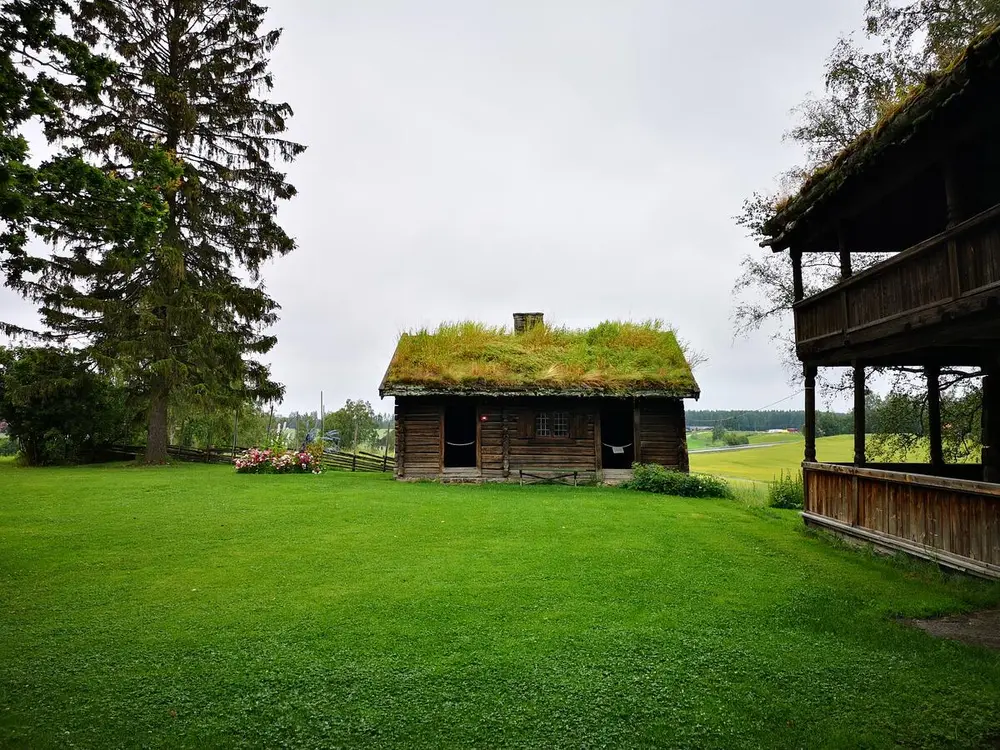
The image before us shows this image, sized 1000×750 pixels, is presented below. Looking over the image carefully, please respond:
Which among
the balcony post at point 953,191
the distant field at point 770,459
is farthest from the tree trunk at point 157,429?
the distant field at point 770,459

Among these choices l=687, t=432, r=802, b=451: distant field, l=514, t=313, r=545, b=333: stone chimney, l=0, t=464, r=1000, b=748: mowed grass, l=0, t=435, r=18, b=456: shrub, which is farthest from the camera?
l=687, t=432, r=802, b=451: distant field

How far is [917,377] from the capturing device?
19625 millimetres

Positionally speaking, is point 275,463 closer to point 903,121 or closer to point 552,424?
point 552,424

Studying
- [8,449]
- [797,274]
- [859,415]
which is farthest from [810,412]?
[8,449]

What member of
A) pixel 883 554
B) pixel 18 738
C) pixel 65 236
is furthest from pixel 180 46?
pixel 883 554

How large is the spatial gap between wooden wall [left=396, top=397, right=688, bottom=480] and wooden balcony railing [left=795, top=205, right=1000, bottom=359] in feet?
31.8

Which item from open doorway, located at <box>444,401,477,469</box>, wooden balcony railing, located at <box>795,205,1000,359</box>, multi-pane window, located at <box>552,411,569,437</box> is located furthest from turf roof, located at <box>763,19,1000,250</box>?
open doorway, located at <box>444,401,477,469</box>

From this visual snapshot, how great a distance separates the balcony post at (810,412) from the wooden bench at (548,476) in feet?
30.1

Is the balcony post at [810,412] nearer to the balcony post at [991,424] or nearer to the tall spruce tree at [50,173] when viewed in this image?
the balcony post at [991,424]

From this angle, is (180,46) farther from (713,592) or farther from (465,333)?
(713,592)

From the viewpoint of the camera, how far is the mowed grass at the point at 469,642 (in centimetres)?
396

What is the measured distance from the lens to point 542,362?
2081 cm

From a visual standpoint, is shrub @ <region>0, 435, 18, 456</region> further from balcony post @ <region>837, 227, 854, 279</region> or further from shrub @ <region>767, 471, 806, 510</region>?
balcony post @ <region>837, 227, 854, 279</region>

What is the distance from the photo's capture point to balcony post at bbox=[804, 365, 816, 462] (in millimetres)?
11336
